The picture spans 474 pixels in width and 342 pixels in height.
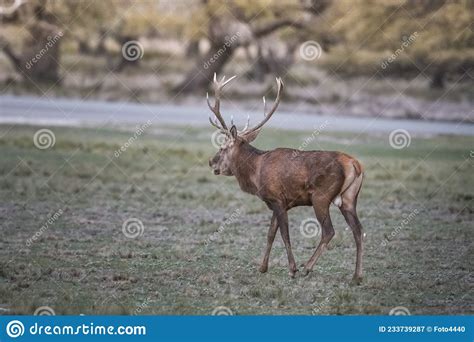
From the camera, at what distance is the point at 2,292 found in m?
8.63

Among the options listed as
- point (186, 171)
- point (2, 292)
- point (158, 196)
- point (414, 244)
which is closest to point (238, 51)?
point (186, 171)

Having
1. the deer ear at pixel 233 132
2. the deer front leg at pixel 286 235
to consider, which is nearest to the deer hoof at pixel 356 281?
the deer front leg at pixel 286 235

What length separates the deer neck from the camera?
955cm

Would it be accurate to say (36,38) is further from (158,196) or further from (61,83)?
(158,196)

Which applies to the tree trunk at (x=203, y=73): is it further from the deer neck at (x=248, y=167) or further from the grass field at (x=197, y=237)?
the deer neck at (x=248, y=167)

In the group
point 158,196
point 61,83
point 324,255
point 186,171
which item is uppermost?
point 61,83

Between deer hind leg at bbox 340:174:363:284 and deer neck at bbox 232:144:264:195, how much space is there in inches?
37.9

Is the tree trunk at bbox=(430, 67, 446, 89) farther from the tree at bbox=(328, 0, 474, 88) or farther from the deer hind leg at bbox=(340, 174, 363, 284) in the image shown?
the deer hind leg at bbox=(340, 174, 363, 284)

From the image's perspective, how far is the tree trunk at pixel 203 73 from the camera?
25.9 metres

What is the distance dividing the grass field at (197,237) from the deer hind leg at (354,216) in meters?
0.18

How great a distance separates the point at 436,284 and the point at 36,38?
2028 centimetres

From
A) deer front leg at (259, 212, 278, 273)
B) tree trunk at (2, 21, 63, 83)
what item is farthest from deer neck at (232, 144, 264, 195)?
tree trunk at (2, 21, 63, 83)

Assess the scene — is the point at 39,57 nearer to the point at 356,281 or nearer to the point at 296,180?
the point at 296,180

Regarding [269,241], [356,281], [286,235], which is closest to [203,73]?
[269,241]
